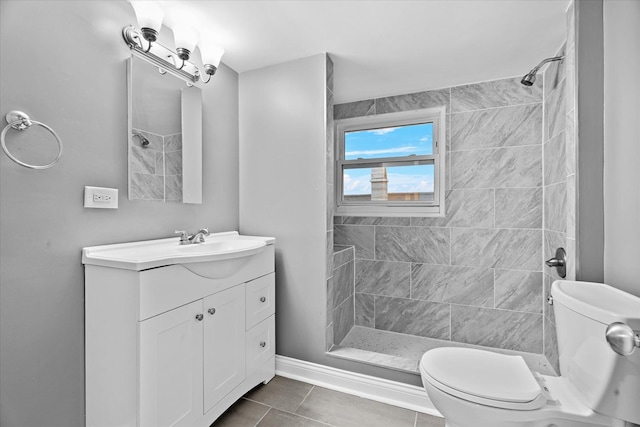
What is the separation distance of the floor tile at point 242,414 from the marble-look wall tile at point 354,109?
2494 mm

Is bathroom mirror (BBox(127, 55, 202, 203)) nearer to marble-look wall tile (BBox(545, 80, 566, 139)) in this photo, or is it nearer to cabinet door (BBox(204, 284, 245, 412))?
cabinet door (BBox(204, 284, 245, 412))

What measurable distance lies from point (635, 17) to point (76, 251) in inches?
86.7

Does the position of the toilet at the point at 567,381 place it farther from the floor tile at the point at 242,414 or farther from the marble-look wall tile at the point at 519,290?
the marble-look wall tile at the point at 519,290

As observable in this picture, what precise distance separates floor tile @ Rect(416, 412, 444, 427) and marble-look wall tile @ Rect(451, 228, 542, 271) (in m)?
1.26

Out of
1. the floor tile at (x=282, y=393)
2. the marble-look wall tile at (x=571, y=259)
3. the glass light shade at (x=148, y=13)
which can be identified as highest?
the glass light shade at (x=148, y=13)

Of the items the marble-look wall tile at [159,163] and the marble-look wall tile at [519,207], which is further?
the marble-look wall tile at [519,207]

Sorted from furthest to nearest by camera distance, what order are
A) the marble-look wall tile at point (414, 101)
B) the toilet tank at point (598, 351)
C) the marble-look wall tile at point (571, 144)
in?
1. the marble-look wall tile at point (414, 101)
2. the marble-look wall tile at point (571, 144)
3. the toilet tank at point (598, 351)

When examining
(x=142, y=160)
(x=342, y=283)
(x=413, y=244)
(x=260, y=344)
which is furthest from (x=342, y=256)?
(x=142, y=160)

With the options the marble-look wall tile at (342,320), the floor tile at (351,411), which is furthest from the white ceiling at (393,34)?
the floor tile at (351,411)

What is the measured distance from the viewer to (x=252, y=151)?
84.1 inches

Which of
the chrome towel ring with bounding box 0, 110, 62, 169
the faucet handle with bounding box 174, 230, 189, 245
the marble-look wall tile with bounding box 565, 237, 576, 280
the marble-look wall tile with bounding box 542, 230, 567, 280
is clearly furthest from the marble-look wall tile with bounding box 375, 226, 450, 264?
the chrome towel ring with bounding box 0, 110, 62, 169

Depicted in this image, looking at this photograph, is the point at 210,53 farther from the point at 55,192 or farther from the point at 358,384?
the point at 358,384

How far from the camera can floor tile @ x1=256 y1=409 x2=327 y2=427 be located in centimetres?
149

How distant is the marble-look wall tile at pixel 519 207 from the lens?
220cm
